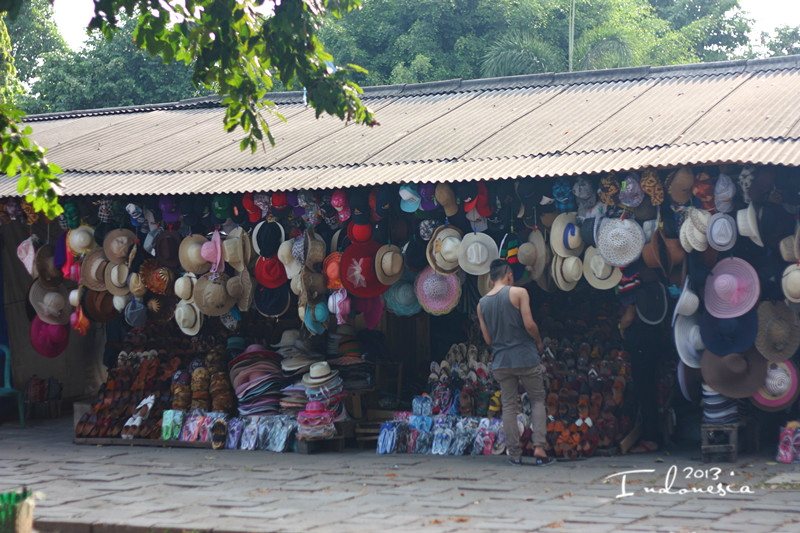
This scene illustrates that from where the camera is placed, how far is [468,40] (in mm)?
22484

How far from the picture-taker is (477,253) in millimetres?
7426

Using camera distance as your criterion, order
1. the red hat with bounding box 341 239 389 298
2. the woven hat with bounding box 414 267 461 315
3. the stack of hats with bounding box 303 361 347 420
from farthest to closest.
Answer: the stack of hats with bounding box 303 361 347 420
the red hat with bounding box 341 239 389 298
the woven hat with bounding box 414 267 461 315

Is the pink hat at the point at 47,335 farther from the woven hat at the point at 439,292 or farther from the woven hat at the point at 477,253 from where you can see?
the woven hat at the point at 477,253

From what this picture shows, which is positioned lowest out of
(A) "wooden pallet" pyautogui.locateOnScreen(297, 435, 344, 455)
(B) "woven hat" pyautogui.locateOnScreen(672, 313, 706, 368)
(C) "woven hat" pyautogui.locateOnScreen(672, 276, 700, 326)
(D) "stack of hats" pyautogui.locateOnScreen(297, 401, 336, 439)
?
(A) "wooden pallet" pyautogui.locateOnScreen(297, 435, 344, 455)

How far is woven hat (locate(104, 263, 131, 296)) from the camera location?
8.62 m

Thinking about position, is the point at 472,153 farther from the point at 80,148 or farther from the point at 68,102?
the point at 68,102

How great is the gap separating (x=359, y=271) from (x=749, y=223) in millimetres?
3180

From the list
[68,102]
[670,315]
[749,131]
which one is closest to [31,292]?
[670,315]

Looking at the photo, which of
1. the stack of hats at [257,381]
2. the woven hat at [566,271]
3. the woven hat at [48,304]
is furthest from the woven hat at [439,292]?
the woven hat at [48,304]

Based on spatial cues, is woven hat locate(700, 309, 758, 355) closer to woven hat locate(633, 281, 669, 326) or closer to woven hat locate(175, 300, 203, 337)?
woven hat locate(633, 281, 669, 326)

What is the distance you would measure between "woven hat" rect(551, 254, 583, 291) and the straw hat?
3.24m

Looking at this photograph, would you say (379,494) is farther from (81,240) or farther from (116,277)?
(81,240)

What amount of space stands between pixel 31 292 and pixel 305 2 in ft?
16.6

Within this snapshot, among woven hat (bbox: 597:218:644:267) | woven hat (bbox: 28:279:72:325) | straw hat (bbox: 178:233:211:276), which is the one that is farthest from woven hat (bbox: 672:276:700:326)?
woven hat (bbox: 28:279:72:325)
